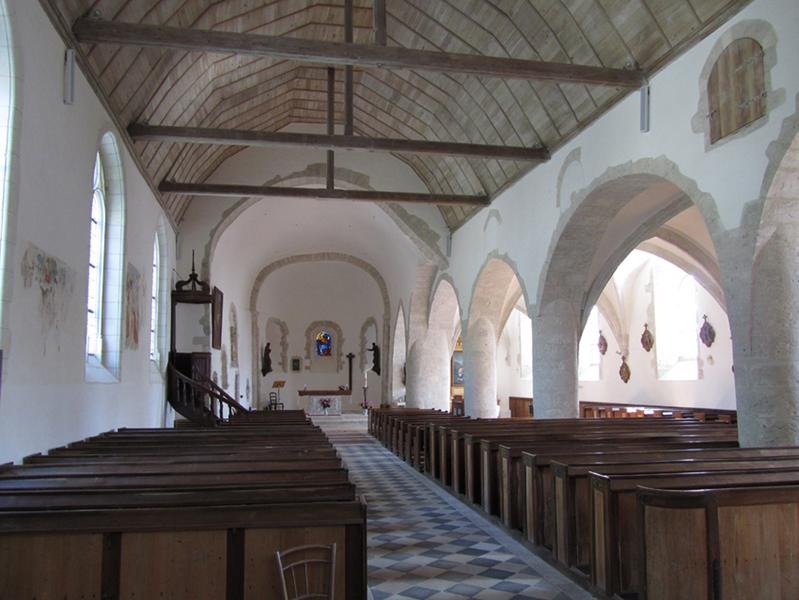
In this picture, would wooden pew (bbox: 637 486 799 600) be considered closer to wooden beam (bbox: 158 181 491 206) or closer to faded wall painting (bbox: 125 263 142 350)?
faded wall painting (bbox: 125 263 142 350)

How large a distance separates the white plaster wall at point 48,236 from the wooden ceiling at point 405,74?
21.8 inches

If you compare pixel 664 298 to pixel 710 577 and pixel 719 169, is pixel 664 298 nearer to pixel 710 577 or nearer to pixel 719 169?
pixel 719 169

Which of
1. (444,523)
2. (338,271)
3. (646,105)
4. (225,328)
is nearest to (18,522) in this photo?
(444,523)

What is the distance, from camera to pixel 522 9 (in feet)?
28.8

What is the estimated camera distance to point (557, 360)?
427 inches

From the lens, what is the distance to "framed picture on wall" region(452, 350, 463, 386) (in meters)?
28.4

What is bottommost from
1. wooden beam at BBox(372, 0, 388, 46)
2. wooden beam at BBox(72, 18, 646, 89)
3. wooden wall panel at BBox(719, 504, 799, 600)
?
wooden wall panel at BBox(719, 504, 799, 600)

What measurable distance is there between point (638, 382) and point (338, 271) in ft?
37.4

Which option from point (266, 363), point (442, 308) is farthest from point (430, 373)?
point (266, 363)

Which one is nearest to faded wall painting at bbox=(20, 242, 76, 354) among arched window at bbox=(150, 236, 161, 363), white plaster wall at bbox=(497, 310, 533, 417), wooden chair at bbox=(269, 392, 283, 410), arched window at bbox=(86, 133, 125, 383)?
arched window at bbox=(86, 133, 125, 383)

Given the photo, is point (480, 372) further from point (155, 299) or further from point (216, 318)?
point (155, 299)

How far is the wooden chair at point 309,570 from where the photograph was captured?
11.0ft

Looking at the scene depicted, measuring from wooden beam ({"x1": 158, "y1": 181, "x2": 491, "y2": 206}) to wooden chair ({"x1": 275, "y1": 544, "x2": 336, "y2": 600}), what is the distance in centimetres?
907

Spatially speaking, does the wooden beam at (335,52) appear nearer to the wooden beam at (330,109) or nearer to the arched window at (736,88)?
the arched window at (736,88)
